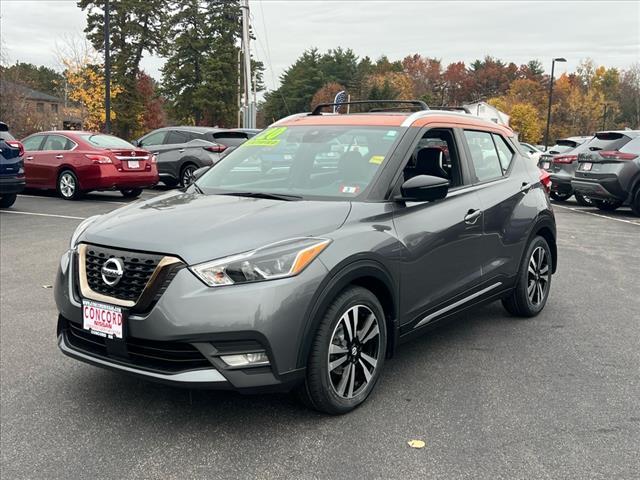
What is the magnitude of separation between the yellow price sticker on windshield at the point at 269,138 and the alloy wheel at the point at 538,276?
242 centimetres

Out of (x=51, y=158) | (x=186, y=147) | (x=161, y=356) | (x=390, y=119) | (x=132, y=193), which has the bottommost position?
(x=132, y=193)

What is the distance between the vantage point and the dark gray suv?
304cm

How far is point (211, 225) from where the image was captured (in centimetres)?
332

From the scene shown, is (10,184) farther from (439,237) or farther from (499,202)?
(439,237)

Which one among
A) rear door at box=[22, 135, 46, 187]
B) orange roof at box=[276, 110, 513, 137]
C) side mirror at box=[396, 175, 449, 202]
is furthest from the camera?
rear door at box=[22, 135, 46, 187]

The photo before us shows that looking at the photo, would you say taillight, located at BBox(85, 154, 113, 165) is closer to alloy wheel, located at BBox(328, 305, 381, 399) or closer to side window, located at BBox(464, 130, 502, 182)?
side window, located at BBox(464, 130, 502, 182)

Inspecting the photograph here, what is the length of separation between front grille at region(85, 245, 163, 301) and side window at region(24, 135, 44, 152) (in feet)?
40.5

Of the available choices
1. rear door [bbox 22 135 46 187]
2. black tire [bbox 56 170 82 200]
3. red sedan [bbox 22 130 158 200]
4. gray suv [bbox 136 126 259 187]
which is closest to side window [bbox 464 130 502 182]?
red sedan [bbox 22 130 158 200]

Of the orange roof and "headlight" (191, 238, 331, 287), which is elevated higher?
the orange roof

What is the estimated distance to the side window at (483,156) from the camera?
4.86 metres

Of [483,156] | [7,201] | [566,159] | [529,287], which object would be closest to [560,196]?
[566,159]

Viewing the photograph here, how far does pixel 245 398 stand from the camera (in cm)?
376

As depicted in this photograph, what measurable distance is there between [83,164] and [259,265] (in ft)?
37.7

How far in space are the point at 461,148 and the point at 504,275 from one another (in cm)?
109
